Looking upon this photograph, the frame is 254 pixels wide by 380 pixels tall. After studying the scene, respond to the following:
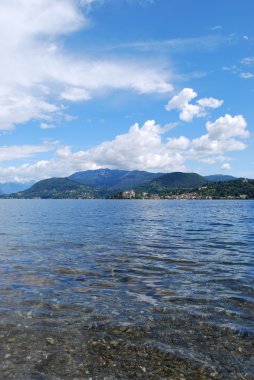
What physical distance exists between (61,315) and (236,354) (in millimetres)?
8734

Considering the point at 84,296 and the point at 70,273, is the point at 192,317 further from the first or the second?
the point at 70,273

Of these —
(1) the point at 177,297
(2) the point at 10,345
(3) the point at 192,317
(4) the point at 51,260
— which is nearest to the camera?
(2) the point at 10,345

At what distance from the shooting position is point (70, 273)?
2678cm

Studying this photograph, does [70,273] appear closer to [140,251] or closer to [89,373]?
[140,251]

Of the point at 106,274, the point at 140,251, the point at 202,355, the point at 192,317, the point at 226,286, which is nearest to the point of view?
the point at 202,355

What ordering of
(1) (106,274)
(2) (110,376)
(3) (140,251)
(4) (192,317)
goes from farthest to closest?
(3) (140,251) → (1) (106,274) → (4) (192,317) → (2) (110,376)

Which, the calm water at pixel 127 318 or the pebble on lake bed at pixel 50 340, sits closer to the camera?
the calm water at pixel 127 318

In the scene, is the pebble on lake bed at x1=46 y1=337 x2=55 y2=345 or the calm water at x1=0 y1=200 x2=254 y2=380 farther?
the pebble on lake bed at x1=46 y1=337 x2=55 y2=345

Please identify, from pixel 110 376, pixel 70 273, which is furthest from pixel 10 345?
pixel 70 273

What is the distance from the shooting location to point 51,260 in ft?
106

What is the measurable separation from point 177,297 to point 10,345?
10.1 meters

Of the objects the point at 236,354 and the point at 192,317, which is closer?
the point at 236,354

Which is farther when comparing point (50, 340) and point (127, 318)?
point (127, 318)

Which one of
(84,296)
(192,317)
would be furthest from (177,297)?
(84,296)
